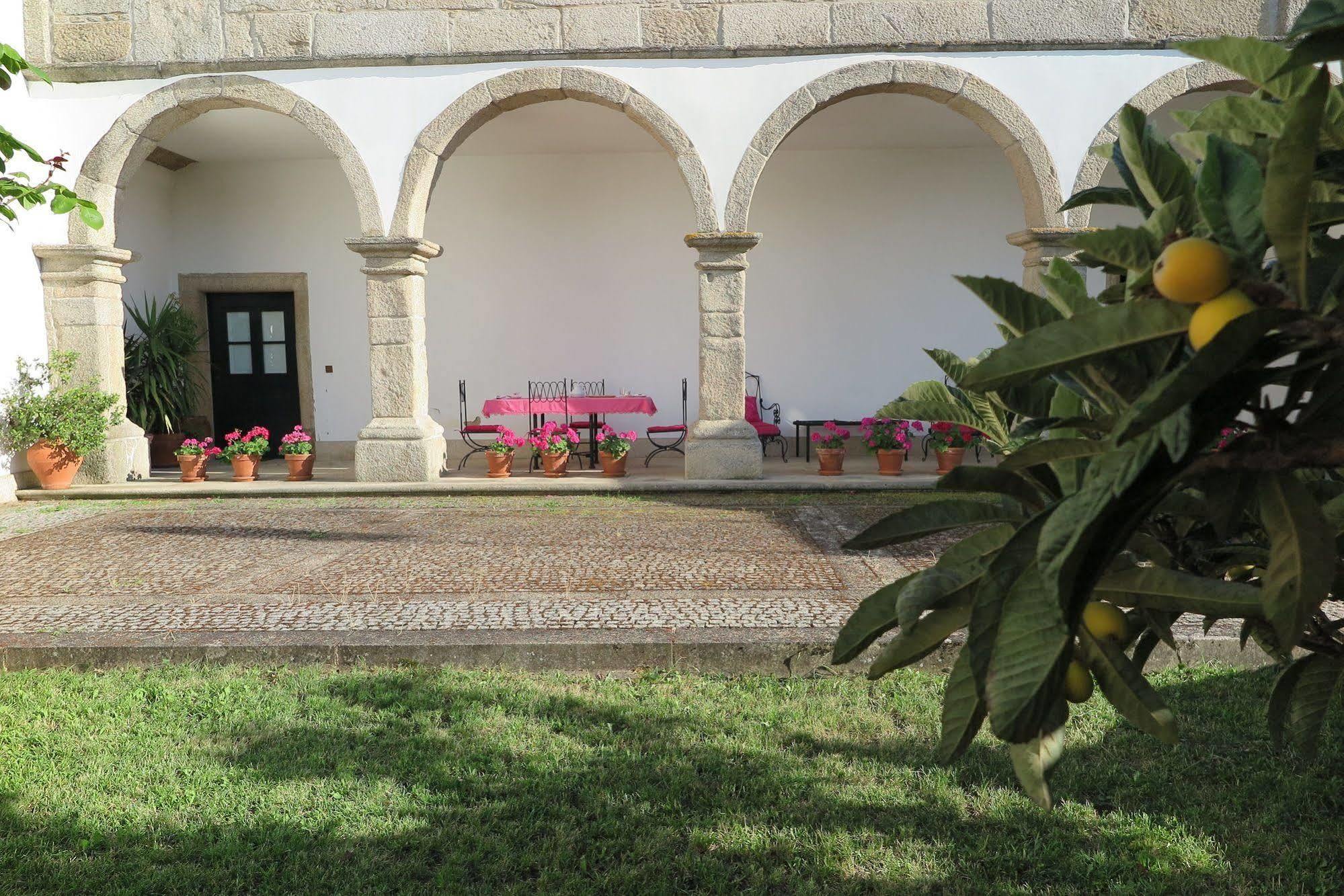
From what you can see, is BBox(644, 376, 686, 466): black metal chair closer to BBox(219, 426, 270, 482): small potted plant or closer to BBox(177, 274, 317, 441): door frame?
BBox(219, 426, 270, 482): small potted plant

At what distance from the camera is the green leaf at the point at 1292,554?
0.67 meters

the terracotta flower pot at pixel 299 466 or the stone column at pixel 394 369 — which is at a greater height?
the stone column at pixel 394 369

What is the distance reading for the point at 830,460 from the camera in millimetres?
8727

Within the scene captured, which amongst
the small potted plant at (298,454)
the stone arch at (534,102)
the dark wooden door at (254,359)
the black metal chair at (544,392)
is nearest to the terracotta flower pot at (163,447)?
the dark wooden door at (254,359)

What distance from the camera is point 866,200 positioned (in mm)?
10648

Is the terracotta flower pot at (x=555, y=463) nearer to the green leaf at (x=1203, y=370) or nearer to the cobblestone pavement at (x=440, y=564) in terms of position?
the cobblestone pavement at (x=440, y=564)

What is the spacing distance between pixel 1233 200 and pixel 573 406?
895cm

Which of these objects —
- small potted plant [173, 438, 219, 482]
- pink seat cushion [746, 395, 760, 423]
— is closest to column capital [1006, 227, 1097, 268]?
pink seat cushion [746, 395, 760, 423]

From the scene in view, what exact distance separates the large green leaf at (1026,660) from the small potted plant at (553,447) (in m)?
7.96

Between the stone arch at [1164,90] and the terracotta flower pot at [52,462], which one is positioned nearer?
the stone arch at [1164,90]

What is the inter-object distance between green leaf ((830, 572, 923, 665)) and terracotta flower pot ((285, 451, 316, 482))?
8.36 meters

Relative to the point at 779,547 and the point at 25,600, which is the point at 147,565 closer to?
the point at 25,600

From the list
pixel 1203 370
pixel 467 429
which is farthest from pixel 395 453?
pixel 1203 370

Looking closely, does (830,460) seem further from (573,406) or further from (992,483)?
(992,483)
